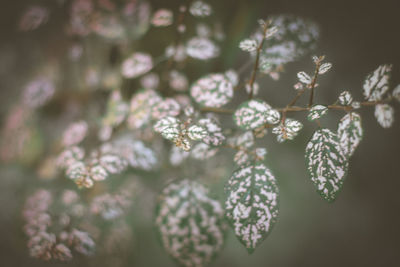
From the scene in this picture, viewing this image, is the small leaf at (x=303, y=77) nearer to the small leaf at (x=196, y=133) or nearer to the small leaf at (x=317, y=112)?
the small leaf at (x=317, y=112)

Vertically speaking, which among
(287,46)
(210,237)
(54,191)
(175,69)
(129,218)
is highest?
(287,46)

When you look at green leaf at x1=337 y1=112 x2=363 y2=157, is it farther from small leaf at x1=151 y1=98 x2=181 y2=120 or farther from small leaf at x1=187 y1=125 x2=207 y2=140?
small leaf at x1=151 y1=98 x2=181 y2=120

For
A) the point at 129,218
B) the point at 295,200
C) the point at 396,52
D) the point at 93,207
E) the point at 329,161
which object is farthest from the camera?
the point at 129,218

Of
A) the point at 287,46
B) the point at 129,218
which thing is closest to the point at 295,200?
the point at 287,46

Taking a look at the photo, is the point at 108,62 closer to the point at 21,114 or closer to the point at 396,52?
the point at 21,114

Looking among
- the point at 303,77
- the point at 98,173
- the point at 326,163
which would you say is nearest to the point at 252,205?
the point at 326,163

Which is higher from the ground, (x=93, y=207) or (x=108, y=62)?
(x=108, y=62)

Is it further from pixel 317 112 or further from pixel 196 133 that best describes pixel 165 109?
pixel 317 112

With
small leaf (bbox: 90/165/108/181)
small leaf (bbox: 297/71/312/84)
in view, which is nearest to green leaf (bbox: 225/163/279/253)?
small leaf (bbox: 297/71/312/84)
